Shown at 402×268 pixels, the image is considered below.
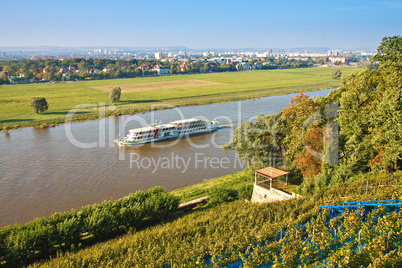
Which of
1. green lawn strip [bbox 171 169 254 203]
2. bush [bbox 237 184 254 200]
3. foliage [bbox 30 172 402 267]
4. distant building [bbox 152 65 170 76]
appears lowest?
green lawn strip [bbox 171 169 254 203]

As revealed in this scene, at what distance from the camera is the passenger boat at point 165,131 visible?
35.5m

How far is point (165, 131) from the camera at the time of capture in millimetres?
37938

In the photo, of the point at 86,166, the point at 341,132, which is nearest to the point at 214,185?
the point at 341,132

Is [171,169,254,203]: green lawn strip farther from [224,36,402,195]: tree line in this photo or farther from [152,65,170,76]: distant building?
[152,65,170,76]: distant building

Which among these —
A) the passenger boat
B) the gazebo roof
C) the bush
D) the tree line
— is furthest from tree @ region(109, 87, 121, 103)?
the gazebo roof

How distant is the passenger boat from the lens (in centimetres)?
3547

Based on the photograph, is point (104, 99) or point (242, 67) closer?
point (104, 99)

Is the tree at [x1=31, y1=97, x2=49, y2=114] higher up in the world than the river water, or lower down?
higher up

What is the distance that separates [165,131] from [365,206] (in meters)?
26.2

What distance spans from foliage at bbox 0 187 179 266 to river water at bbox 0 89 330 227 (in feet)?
15.9

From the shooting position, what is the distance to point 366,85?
21.2 m

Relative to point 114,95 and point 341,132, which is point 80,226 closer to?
point 341,132

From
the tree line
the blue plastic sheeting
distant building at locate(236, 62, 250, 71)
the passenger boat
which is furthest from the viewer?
distant building at locate(236, 62, 250, 71)

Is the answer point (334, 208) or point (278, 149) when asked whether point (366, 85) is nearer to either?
point (278, 149)
